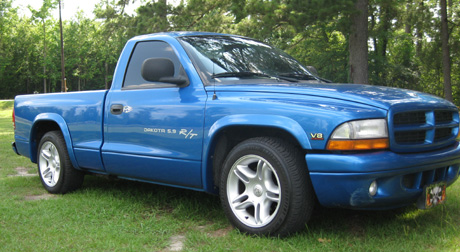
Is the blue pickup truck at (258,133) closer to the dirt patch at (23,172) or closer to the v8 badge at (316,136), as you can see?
the v8 badge at (316,136)

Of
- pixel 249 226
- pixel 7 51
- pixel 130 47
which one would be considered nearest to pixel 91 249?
pixel 249 226

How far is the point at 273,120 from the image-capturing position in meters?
3.38

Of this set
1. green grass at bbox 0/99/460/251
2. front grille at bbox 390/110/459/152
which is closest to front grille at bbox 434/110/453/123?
front grille at bbox 390/110/459/152

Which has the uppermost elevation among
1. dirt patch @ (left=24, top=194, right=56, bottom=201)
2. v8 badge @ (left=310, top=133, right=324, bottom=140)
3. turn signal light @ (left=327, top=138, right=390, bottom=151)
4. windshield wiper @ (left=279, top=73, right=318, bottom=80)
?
windshield wiper @ (left=279, top=73, right=318, bottom=80)

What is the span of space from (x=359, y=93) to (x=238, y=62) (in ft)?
4.39

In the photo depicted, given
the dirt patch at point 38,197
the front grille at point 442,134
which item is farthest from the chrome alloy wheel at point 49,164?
the front grille at point 442,134

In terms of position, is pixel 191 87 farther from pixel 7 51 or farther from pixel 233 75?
pixel 7 51

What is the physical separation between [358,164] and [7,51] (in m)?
50.5

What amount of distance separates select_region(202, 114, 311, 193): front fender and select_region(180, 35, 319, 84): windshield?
508 millimetres

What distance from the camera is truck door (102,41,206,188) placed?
3951mm

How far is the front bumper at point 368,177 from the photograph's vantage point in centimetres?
305

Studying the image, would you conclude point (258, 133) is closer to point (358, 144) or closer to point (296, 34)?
point (358, 144)

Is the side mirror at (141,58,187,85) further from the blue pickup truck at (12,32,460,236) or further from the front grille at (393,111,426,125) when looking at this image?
the front grille at (393,111,426,125)

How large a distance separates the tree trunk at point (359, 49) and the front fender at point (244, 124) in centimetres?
1017
